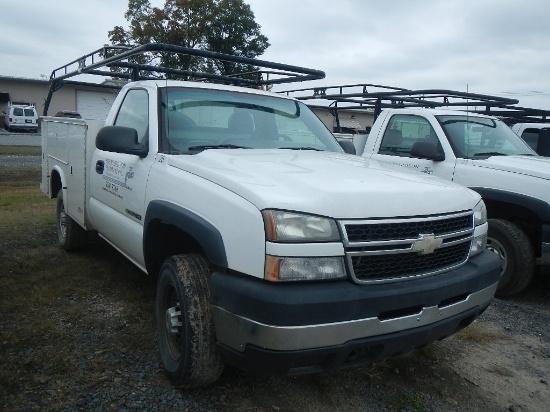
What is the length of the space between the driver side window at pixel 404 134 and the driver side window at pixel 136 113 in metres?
3.26

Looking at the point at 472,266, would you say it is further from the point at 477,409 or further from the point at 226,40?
the point at 226,40

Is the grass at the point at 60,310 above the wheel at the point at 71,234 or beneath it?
beneath

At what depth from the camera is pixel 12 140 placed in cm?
2206

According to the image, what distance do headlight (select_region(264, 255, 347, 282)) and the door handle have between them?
2634 mm

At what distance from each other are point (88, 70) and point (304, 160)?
347cm

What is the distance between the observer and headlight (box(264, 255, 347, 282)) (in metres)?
2.24

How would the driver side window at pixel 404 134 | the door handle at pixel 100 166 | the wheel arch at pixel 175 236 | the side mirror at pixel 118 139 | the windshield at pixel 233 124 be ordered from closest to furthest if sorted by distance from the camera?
the wheel arch at pixel 175 236 → the side mirror at pixel 118 139 → the windshield at pixel 233 124 → the door handle at pixel 100 166 → the driver side window at pixel 404 134

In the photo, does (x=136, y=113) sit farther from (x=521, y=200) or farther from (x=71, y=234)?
(x=521, y=200)

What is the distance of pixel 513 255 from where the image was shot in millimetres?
4719

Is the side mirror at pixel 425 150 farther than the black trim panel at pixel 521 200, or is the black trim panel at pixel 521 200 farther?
the side mirror at pixel 425 150

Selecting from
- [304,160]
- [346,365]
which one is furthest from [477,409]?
[304,160]

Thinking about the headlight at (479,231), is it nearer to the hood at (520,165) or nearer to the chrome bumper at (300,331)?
the chrome bumper at (300,331)

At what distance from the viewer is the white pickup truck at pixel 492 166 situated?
15.3 feet

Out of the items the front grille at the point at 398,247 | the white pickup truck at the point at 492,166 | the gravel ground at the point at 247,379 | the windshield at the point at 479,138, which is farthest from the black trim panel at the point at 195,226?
the windshield at the point at 479,138
